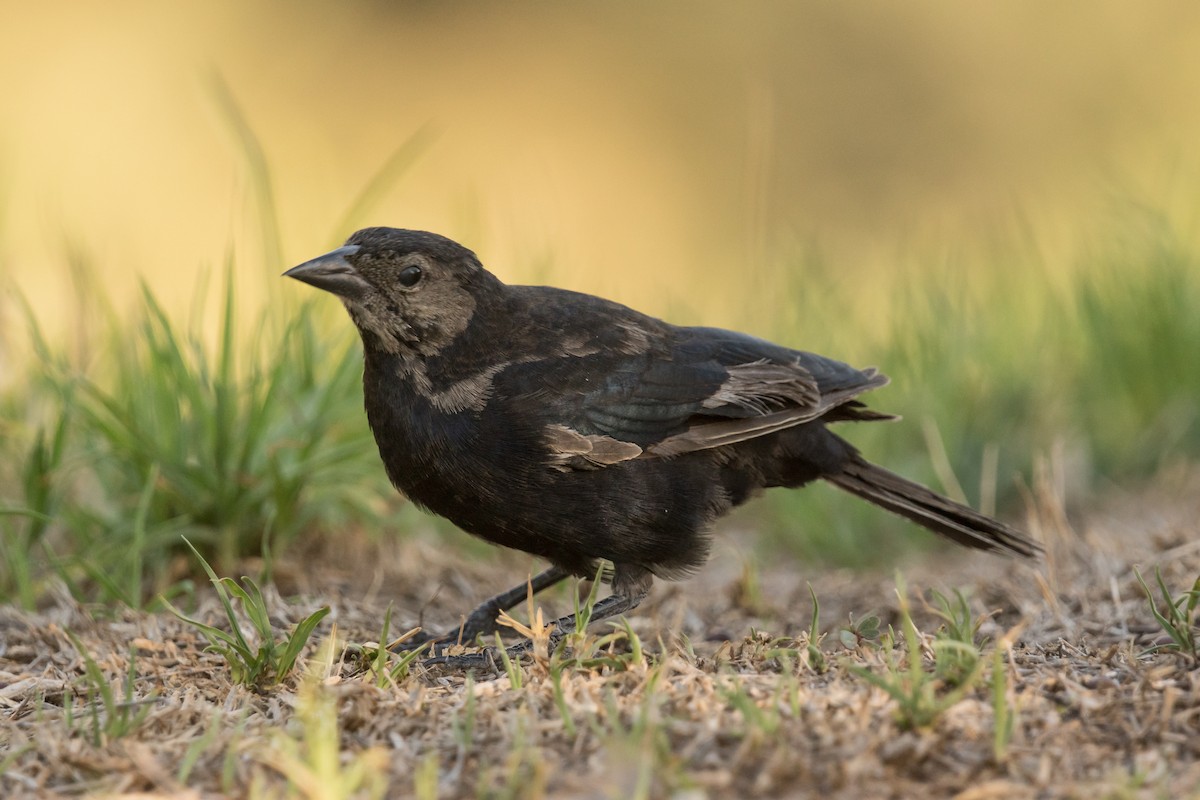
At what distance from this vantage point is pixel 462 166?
12250mm

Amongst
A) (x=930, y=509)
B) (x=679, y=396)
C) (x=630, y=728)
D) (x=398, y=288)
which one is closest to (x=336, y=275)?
(x=398, y=288)

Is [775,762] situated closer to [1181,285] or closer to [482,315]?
[482,315]

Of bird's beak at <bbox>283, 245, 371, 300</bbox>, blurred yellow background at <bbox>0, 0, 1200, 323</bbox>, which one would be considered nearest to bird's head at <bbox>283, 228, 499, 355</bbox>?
bird's beak at <bbox>283, 245, 371, 300</bbox>

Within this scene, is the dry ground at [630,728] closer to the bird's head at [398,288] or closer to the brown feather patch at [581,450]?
the brown feather patch at [581,450]

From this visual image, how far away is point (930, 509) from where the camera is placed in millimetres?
4812

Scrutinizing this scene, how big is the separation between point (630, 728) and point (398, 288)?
1.89 metres

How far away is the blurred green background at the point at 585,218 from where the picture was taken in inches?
197

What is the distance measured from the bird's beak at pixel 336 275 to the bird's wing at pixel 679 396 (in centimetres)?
60

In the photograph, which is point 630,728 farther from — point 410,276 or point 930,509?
point 930,509

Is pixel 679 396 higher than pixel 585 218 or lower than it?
lower

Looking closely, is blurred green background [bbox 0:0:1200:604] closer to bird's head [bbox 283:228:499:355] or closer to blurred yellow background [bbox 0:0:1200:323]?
blurred yellow background [bbox 0:0:1200:323]

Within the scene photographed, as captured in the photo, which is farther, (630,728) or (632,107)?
(632,107)

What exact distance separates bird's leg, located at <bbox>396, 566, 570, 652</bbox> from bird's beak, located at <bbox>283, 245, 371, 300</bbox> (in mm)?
1047

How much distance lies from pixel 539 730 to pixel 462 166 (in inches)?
384
